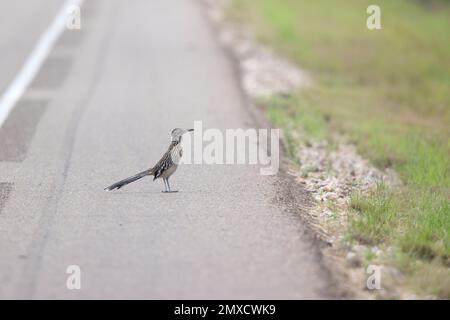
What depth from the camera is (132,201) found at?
26.8 feet

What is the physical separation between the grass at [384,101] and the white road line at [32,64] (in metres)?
3.99

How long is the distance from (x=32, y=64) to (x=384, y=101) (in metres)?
6.65

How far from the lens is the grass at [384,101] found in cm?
764

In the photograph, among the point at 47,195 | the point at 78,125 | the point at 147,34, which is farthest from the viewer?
the point at 147,34

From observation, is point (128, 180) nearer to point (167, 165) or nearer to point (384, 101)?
point (167, 165)

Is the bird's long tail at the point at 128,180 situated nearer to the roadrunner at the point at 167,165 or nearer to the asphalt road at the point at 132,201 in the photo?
the roadrunner at the point at 167,165

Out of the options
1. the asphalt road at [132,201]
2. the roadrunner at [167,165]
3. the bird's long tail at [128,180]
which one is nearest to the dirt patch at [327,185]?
the asphalt road at [132,201]

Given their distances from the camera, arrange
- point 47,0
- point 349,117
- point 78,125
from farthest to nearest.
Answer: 1. point 47,0
2. point 349,117
3. point 78,125

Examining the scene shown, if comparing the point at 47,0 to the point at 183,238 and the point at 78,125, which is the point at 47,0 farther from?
the point at 183,238

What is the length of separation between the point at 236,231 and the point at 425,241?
5.47 ft

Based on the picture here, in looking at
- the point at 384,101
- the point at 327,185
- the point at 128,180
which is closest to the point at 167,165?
the point at 128,180

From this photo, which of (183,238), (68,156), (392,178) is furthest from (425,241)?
(68,156)

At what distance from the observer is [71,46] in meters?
17.3

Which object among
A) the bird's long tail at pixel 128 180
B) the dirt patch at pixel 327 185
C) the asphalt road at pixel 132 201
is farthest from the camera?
the bird's long tail at pixel 128 180
